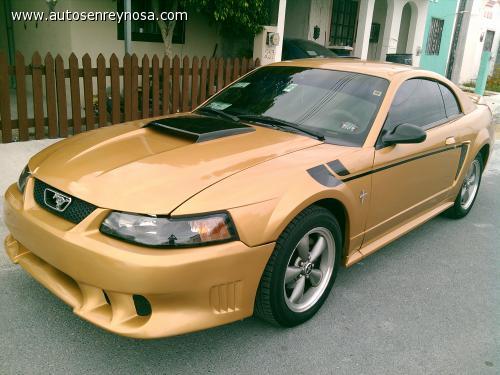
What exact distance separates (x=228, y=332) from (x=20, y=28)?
10238 mm

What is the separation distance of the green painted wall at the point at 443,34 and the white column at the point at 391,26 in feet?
11.4

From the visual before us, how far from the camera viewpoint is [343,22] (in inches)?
558

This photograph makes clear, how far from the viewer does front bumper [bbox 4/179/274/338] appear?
7.41ft

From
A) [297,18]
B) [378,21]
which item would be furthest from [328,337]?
[378,21]

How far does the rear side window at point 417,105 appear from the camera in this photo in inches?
→ 143

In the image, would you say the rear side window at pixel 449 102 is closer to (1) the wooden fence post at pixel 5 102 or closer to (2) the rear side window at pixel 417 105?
(2) the rear side window at pixel 417 105

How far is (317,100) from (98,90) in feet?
13.2

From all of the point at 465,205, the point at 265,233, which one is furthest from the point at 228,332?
the point at 465,205

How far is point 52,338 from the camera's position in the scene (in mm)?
Answer: 2729

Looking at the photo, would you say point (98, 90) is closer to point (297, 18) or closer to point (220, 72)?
point (220, 72)

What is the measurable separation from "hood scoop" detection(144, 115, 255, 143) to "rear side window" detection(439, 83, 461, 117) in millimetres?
2145

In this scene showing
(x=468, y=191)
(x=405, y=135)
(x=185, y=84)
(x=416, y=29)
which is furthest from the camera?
(x=416, y=29)

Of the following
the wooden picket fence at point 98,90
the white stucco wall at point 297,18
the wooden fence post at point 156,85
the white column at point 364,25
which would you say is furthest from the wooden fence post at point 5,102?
the white column at point 364,25

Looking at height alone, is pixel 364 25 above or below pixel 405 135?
above
